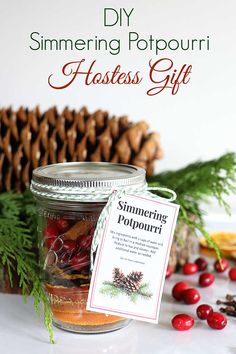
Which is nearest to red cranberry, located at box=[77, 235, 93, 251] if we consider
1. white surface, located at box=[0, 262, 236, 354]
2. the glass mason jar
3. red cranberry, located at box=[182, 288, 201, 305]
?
the glass mason jar

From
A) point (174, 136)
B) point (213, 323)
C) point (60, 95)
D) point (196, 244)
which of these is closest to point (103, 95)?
point (60, 95)

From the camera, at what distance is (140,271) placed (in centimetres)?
76

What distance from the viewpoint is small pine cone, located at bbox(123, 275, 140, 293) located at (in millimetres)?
752

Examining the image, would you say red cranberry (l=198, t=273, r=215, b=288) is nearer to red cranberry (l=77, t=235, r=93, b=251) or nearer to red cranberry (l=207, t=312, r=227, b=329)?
red cranberry (l=207, t=312, r=227, b=329)

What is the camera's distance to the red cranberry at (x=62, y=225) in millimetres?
760

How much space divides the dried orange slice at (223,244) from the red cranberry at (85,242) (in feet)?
1.58

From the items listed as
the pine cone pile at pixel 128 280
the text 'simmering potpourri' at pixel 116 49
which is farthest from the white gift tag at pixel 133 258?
the text 'simmering potpourri' at pixel 116 49

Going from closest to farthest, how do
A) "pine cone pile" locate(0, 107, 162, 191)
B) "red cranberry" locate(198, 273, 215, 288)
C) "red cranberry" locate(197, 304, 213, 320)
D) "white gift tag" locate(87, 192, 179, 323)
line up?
"white gift tag" locate(87, 192, 179, 323), "red cranberry" locate(197, 304, 213, 320), "red cranberry" locate(198, 273, 215, 288), "pine cone pile" locate(0, 107, 162, 191)

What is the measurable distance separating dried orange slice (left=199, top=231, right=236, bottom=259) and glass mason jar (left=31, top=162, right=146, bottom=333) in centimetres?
42

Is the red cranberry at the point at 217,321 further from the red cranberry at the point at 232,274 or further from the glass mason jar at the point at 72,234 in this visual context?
the red cranberry at the point at 232,274

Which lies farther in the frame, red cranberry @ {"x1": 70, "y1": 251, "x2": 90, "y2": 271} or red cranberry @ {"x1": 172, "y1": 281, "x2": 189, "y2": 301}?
red cranberry @ {"x1": 172, "y1": 281, "x2": 189, "y2": 301}

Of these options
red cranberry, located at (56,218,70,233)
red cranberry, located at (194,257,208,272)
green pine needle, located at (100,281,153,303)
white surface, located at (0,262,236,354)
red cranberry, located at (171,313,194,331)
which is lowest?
red cranberry, located at (194,257,208,272)

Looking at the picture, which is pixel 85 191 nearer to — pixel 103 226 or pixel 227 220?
pixel 103 226

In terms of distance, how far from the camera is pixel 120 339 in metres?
0.78
